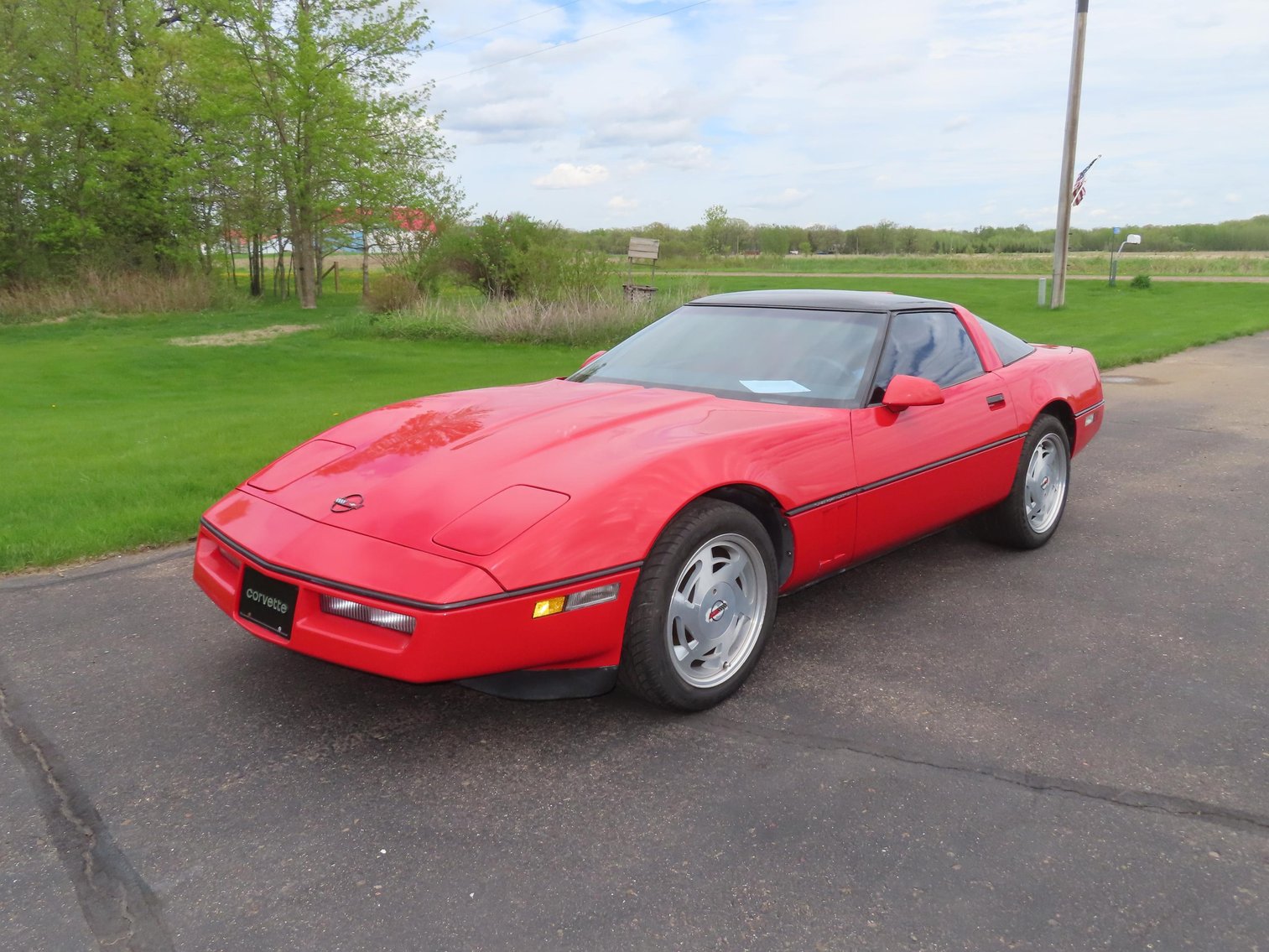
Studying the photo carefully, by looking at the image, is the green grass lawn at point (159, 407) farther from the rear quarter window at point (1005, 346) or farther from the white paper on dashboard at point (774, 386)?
the rear quarter window at point (1005, 346)

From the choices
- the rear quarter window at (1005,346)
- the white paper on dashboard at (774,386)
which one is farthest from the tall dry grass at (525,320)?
the white paper on dashboard at (774,386)

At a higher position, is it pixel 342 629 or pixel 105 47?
pixel 105 47

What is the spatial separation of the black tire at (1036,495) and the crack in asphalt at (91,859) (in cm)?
391

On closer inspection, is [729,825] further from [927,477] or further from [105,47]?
[105,47]

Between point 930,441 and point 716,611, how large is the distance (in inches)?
55.1

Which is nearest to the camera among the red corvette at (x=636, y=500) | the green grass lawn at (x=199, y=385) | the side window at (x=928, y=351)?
the red corvette at (x=636, y=500)

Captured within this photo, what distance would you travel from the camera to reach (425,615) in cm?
257

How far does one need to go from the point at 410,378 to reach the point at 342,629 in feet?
31.0

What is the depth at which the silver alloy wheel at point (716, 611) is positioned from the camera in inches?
120

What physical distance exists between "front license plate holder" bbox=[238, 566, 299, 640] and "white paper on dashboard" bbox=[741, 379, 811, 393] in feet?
6.33

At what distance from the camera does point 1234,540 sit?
502 cm

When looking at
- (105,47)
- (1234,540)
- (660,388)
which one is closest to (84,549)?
(660,388)

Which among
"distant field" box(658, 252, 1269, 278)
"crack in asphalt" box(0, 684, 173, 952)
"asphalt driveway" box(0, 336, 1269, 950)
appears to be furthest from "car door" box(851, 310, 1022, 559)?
"distant field" box(658, 252, 1269, 278)

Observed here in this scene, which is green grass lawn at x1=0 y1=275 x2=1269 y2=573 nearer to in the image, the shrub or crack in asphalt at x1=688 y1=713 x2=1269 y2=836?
the shrub
